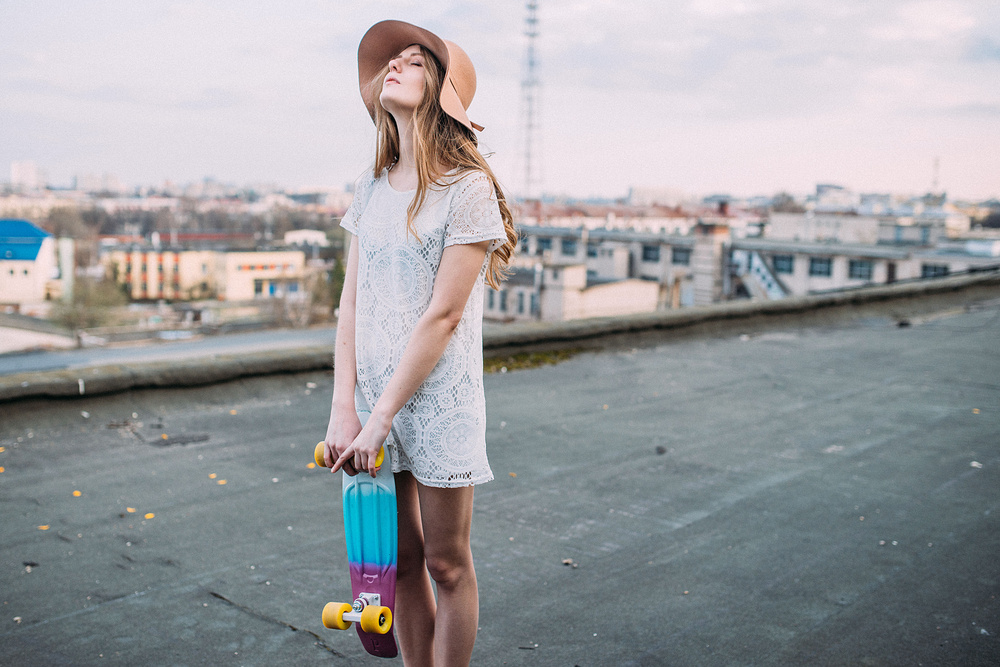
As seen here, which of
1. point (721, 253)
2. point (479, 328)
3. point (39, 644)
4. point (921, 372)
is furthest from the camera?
point (721, 253)

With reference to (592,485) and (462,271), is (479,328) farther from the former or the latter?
(592,485)

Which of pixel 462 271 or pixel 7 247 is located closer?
pixel 462 271

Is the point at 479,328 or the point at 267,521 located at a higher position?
the point at 479,328

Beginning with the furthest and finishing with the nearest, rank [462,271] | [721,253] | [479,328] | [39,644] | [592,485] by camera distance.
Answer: [721,253] < [592,485] < [39,644] < [479,328] < [462,271]

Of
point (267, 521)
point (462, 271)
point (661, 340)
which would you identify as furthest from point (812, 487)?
point (661, 340)

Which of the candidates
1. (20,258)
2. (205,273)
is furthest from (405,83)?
(205,273)

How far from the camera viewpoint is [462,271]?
171cm

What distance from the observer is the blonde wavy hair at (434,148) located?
5.68 feet

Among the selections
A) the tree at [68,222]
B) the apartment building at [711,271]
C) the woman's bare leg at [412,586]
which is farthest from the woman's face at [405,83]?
the tree at [68,222]

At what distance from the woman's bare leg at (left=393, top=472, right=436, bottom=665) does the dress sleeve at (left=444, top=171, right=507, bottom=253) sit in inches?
22.3

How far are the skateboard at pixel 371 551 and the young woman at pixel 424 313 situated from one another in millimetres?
47

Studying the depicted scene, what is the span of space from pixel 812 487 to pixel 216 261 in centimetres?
5131

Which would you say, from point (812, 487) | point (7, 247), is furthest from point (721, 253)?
point (812, 487)

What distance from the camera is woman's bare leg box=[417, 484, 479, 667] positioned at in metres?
1.80
